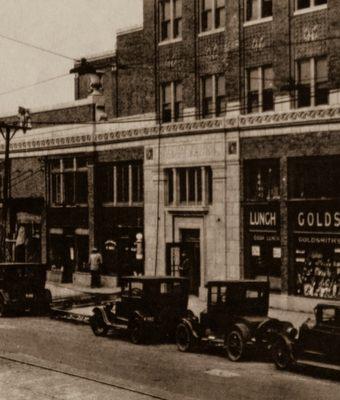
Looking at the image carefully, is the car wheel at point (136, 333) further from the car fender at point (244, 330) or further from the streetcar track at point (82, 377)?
the streetcar track at point (82, 377)

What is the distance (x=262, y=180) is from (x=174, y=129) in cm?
523

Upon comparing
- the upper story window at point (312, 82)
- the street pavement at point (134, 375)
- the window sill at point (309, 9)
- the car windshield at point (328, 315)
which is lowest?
the street pavement at point (134, 375)

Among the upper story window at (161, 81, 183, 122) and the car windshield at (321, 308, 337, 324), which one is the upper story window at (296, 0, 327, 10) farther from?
the car windshield at (321, 308, 337, 324)

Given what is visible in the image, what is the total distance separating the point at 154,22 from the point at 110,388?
22.2 meters

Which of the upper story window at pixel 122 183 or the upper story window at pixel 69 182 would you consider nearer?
the upper story window at pixel 122 183

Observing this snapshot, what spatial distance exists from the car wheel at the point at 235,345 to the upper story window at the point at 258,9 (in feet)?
49.4

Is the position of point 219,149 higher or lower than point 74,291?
higher

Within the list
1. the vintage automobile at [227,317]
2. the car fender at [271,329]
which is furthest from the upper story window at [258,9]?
the car fender at [271,329]

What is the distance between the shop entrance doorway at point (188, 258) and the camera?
32.3m

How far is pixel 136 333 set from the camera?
70.3ft

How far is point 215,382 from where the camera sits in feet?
53.0

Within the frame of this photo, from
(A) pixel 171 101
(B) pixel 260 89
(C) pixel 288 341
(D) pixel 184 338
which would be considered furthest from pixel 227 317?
(A) pixel 171 101

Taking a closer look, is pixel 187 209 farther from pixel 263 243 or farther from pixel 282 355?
pixel 282 355

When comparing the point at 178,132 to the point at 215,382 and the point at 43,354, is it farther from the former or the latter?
the point at 215,382
